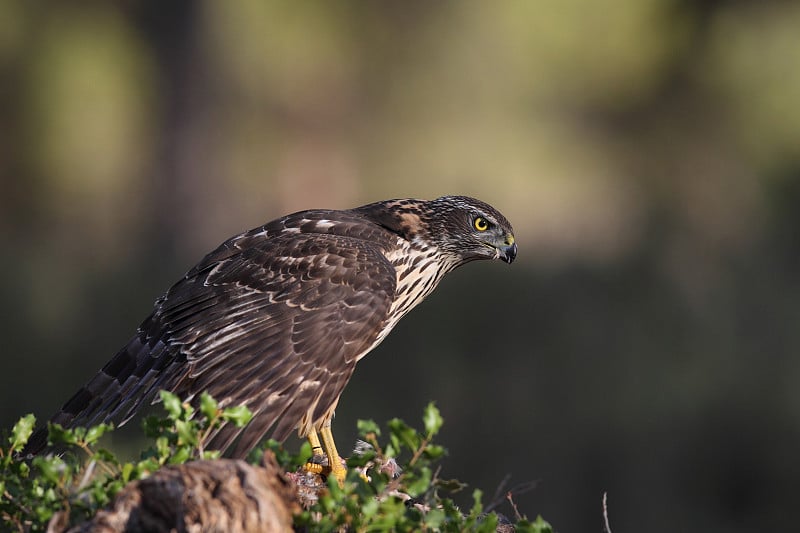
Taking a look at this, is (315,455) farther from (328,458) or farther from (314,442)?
(328,458)

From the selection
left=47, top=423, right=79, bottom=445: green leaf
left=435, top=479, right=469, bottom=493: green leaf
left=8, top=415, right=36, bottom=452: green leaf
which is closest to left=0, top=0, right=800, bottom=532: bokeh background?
left=435, top=479, right=469, bottom=493: green leaf

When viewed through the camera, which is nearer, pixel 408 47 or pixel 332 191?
pixel 332 191

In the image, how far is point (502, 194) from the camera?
18.8m

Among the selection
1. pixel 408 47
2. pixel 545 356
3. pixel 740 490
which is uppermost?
pixel 408 47

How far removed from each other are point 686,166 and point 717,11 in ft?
14.4

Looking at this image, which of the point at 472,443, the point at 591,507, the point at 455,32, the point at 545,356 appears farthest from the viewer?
the point at 455,32

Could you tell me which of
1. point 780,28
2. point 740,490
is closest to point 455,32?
point 780,28

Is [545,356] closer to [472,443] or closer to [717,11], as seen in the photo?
[472,443]

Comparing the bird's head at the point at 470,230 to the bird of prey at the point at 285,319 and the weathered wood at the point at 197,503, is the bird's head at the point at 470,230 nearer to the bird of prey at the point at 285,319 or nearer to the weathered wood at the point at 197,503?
the bird of prey at the point at 285,319

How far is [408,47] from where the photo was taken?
80.6 feet

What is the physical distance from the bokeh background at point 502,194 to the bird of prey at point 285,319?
376cm

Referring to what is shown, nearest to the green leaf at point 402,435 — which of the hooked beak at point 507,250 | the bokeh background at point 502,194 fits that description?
the hooked beak at point 507,250

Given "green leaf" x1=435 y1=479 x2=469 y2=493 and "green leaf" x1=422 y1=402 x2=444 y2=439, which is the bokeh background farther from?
"green leaf" x1=422 y1=402 x2=444 y2=439

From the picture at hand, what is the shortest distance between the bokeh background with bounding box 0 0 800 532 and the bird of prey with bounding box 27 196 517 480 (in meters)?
3.76
